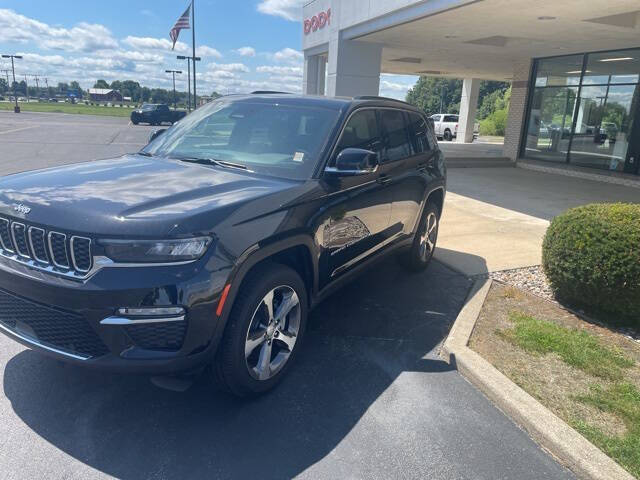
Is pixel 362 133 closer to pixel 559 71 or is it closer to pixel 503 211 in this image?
pixel 503 211

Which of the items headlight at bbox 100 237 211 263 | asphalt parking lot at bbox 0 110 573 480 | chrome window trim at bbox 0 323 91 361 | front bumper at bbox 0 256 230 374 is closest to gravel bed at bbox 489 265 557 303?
asphalt parking lot at bbox 0 110 573 480

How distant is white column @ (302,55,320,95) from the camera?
20.9 meters

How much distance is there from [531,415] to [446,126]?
109 ft

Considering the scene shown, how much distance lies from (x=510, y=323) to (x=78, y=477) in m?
3.49

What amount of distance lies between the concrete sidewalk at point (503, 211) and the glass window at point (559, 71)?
126 inches

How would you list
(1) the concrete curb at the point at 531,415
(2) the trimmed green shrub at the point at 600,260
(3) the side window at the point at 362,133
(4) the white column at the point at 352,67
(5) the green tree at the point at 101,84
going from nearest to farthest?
(1) the concrete curb at the point at 531,415, (3) the side window at the point at 362,133, (2) the trimmed green shrub at the point at 600,260, (4) the white column at the point at 352,67, (5) the green tree at the point at 101,84

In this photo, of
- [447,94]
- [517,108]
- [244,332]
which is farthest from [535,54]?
[447,94]

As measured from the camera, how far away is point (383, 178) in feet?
→ 14.3

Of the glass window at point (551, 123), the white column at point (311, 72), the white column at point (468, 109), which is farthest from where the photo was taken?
the white column at point (468, 109)

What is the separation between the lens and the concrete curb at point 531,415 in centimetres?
267

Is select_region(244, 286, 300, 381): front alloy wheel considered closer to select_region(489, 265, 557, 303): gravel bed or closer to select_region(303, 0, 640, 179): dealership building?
select_region(489, 265, 557, 303): gravel bed

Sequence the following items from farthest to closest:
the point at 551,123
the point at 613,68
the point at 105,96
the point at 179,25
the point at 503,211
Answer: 1. the point at 105,96
2. the point at 179,25
3. the point at 551,123
4. the point at 613,68
5. the point at 503,211

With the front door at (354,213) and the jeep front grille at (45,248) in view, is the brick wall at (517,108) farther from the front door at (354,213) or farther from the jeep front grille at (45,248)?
the jeep front grille at (45,248)

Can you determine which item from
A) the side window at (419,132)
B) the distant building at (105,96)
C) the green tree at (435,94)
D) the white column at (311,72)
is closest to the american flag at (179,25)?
the white column at (311,72)
